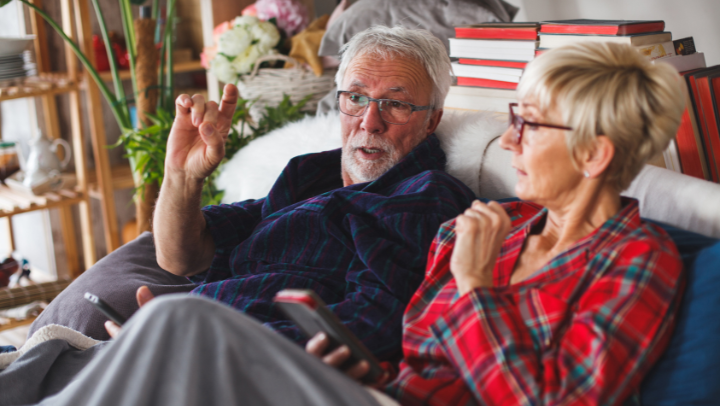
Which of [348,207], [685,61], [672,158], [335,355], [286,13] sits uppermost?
[286,13]

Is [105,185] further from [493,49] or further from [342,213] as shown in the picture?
[493,49]

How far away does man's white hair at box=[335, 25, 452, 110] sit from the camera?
1.56 meters

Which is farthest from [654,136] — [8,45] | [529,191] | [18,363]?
[8,45]

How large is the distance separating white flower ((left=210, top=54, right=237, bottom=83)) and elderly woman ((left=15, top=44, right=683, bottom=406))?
1608 millimetres

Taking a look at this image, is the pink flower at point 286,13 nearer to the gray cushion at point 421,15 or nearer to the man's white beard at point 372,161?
the gray cushion at point 421,15

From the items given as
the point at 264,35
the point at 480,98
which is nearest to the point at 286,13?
the point at 264,35

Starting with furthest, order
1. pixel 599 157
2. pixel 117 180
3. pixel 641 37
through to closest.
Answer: pixel 117 180 → pixel 641 37 → pixel 599 157

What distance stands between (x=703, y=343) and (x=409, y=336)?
47 centimetres

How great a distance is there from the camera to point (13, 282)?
2.88 metres

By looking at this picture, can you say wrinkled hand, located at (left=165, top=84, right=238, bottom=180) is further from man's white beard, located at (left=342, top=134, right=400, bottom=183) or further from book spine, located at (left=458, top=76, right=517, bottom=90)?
book spine, located at (left=458, top=76, right=517, bottom=90)

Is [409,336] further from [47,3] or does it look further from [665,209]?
[47,3]

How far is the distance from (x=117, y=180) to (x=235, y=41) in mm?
1103

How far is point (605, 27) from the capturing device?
1452 mm

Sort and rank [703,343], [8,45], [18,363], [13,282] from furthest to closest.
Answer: [13,282] → [8,45] → [18,363] → [703,343]
